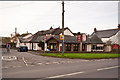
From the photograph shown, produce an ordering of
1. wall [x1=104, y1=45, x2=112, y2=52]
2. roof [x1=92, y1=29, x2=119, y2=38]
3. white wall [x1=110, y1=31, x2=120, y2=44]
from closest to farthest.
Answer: wall [x1=104, y1=45, x2=112, y2=52], white wall [x1=110, y1=31, x2=120, y2=44], roof [x1=92, y1=29, x2=119, y2=38]

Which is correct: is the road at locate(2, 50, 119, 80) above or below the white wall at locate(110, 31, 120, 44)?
below

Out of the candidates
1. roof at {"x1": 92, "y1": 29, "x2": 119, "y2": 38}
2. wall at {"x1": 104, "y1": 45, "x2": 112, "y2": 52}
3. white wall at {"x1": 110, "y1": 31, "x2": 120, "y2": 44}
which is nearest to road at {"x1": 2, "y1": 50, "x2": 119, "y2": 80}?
wall at {"x1": 104, "y1": 45, "x2": 112, "y2": 52}

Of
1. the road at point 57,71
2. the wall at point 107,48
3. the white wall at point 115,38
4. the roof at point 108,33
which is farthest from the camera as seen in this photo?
Answer: the roof at point 108,33

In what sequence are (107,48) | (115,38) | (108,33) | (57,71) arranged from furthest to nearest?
(108,33), (115,38), (107,48), (57,71)

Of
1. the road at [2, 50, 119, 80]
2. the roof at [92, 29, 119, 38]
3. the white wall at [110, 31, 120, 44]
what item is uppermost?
the roof at [92, 29, 119, 38]

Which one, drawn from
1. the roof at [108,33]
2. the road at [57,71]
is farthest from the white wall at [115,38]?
the road at [57,71]

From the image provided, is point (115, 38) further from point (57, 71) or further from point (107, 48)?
point (57, 71)

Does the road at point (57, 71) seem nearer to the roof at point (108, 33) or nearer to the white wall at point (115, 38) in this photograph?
the white wall at point (115, 38)

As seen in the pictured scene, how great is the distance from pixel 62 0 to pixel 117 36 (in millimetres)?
39547

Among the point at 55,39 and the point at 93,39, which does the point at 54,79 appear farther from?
the point at 93,39

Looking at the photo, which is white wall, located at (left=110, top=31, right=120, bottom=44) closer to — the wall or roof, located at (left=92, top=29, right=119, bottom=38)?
roof, located at (left=92, top=29, right=119, bottom=38)

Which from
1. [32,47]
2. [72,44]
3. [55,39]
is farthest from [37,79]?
[32,47]

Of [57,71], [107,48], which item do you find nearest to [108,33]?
[107,48]

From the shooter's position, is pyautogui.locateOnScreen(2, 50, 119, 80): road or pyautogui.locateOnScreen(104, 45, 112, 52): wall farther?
pyautogui.locateOnScreen(104, 45, 112, 52): wall
